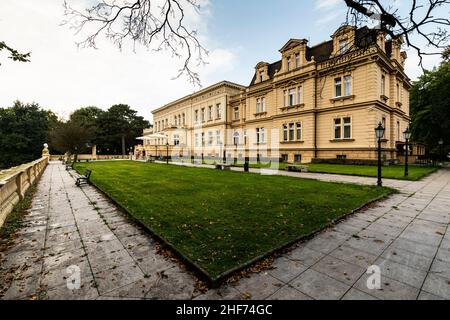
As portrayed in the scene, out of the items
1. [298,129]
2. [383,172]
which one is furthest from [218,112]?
[383,172]

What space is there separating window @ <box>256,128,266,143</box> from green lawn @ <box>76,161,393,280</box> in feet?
66.2

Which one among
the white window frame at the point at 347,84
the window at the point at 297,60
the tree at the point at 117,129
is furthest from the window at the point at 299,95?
the tree at the point at 117,129

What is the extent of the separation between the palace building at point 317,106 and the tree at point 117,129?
110ft

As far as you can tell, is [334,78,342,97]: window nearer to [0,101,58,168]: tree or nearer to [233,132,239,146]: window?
[233,132,239,146]: window

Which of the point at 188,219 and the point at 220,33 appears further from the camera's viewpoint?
the point at 220,33

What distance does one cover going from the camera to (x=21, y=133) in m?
42.1

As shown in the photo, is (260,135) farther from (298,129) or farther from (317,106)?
(317,106)

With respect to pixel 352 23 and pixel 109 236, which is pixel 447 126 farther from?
pixel 109 236

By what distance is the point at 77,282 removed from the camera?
305 centimetres

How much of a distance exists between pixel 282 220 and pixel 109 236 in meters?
4.13

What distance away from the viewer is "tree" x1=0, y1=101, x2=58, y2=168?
132ft

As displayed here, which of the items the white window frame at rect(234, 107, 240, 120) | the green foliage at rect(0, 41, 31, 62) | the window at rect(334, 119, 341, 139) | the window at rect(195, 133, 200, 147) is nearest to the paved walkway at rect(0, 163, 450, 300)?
the green foliage at rect(0, 41, 31, 62)

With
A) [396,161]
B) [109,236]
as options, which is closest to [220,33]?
[109,236]
